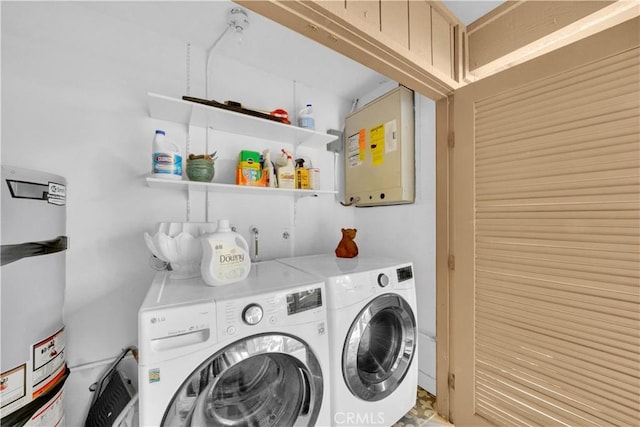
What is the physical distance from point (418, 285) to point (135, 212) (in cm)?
191

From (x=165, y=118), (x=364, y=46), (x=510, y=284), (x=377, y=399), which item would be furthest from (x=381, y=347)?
(x=165, y=118)

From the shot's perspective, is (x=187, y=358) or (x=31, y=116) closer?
(x=187, y=358)

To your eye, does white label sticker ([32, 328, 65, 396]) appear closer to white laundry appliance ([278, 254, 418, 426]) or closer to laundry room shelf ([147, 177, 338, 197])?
laundry room shelf ([147, 177, 338, 197])

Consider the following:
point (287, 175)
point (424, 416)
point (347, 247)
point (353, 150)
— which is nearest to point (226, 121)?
point (287, 175)

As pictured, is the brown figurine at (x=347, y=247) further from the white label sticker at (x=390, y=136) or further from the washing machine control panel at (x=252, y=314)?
the washing machine control panel at (x=252, y=314)

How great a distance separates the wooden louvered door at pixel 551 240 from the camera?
87 cm

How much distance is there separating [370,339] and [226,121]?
5.35ft

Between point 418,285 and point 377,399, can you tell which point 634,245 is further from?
point 377,399

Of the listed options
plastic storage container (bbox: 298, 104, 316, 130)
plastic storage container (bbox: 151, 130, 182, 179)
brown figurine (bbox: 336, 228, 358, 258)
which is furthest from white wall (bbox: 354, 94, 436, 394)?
plastic storage container (bbox: 151, 130, 182, 179)

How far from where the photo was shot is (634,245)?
85 centimetres

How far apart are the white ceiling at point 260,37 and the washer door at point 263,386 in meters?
1.70

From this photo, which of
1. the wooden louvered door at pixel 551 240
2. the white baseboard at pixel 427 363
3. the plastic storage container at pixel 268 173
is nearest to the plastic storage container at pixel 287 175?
the plastic storage container at pixel 268 173

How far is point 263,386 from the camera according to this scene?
1.06m

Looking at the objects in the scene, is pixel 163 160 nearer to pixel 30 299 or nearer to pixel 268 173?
pixel 268 173
